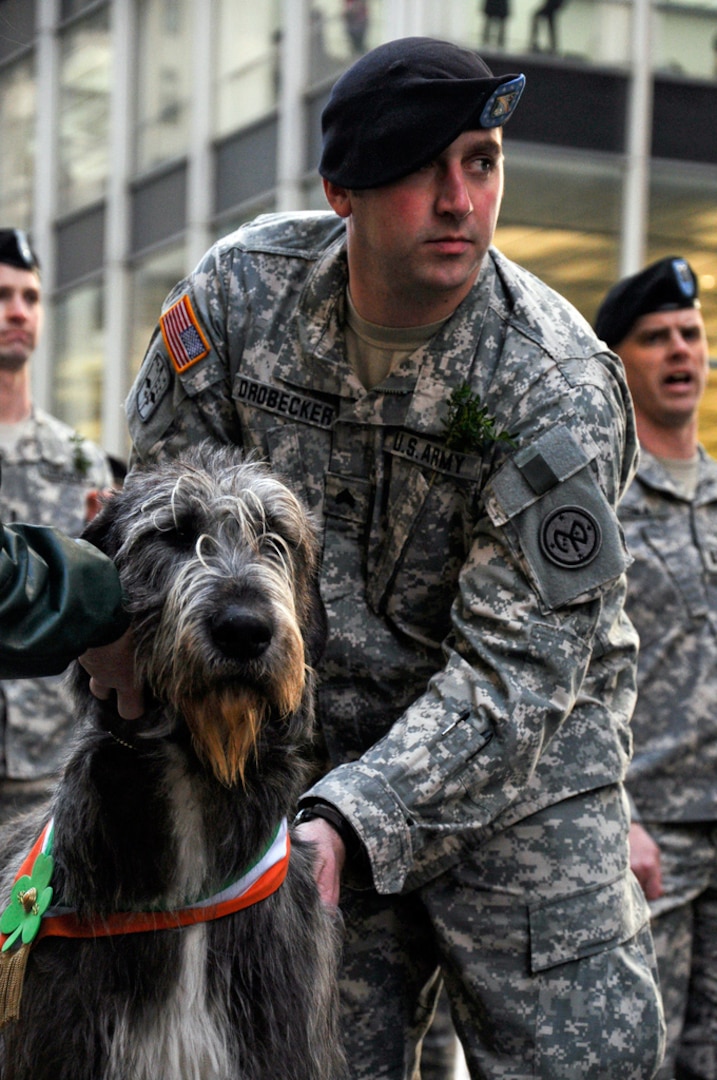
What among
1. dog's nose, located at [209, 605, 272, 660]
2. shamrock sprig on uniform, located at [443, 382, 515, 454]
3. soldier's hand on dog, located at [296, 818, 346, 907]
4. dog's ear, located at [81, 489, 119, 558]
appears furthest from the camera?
shamrock sprig on uniform, located at [443, 382, 515, 454]

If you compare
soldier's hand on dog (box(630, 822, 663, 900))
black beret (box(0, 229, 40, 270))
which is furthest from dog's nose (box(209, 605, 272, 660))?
black beret (box(0, 229, 40, 270))

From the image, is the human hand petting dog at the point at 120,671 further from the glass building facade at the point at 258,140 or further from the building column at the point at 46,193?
the building column at the point at 46,193

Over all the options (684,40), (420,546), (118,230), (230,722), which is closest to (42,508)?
(420,546)

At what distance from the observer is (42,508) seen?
7.23 metres

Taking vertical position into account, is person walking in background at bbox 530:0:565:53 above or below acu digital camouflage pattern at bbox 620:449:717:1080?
above

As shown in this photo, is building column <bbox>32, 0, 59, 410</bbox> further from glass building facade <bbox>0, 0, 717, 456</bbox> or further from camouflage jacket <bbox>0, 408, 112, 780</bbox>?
camouflage jacket <bbox>0, 408, 112, 780</bbox>

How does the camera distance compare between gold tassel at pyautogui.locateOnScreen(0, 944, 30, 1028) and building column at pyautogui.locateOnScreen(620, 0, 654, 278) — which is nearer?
gold tassel at pyautogui.locateOnScreen(0, 944, 30, 1028)

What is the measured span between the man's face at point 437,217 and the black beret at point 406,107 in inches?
2.0

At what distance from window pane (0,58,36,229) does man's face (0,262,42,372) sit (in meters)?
15.3

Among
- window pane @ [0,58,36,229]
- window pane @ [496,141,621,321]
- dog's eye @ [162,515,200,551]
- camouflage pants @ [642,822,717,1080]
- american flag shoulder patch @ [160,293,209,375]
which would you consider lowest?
camouflage pants @ [642,822,717,1080]

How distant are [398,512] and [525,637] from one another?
48 cm

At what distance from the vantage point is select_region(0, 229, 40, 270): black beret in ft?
24.6

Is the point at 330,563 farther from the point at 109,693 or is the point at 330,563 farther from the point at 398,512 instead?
the point at 109,693

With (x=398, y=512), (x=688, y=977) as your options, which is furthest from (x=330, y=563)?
(x=688, y=977)
